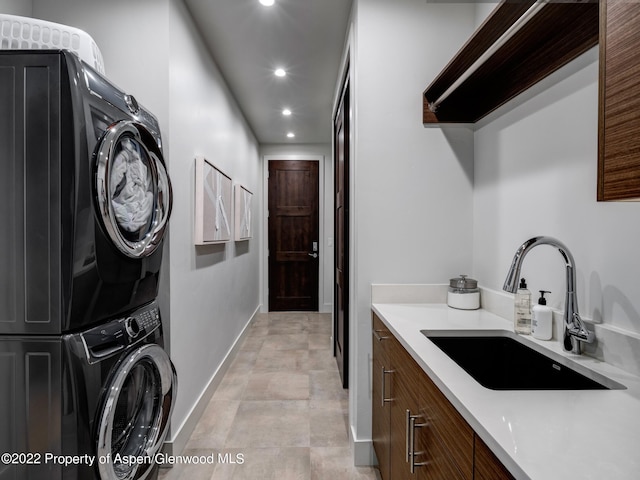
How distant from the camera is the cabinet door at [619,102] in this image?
65 centimetres

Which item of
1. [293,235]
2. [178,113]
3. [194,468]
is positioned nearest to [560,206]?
[178,113]

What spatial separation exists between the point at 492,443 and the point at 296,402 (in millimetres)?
2160

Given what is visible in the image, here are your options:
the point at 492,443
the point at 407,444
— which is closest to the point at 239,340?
the point at 407,444

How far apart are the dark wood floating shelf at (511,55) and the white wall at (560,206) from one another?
7cm

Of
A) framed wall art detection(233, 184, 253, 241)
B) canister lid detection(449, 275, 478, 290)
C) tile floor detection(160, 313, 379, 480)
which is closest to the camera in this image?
canister lid detection(449, 275, 478, 290)

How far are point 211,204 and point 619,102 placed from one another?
7.59 feet

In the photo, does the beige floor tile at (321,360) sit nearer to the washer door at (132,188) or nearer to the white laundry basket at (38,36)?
the washer door at (132,188)

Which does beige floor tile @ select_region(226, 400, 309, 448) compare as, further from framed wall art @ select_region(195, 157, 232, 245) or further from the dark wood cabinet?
framed wall art @ select_region(195, 157, 232, 245)

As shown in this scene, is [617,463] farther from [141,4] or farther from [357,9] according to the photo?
[141,4]

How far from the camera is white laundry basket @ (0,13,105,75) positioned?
1263 millimetres

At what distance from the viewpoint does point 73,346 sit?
1076 millimetres

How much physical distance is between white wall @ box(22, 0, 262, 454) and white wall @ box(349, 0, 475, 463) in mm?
1006

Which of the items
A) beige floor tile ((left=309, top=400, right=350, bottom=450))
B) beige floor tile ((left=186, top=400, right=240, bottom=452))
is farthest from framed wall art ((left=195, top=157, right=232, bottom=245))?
beige floor tile ((left=309, top=400, right=350, bottom=450))

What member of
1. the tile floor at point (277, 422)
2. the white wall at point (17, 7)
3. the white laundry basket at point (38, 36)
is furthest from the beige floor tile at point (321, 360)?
the white wall at point (17, 7)
